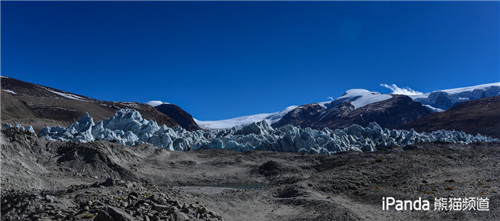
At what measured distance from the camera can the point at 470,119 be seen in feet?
376

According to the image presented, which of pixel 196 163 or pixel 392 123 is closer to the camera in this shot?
pixel 196 163

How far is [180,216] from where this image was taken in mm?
11117

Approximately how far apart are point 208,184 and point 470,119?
110m

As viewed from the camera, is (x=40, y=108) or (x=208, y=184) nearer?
(x=208, y=184)

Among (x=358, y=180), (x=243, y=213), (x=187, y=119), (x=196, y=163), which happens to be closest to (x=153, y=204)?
(x=243, y=213)

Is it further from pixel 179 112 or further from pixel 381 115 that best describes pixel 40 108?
pixel 381 115

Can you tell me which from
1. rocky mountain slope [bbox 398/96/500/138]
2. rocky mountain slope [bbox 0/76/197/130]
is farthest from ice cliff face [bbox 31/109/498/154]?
rocky mountain slope [bbox 398/96/500/138]

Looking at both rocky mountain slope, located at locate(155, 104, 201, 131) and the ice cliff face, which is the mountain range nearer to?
rocky mountain slope, located at locate(155, 104, 201, 131)

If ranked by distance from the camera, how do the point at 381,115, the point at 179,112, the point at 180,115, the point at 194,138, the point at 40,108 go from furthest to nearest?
1. the point at 179,112
2. the point at 180,115
3. the point at 381,115
4. the point at 40,108
5. the point at 194,138

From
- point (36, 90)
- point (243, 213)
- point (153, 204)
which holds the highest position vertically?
point (36, 90)

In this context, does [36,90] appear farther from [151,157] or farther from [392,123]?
[392,123]

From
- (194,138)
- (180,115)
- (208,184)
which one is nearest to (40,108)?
(194,138)

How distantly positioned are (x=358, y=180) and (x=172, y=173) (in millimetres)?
20810

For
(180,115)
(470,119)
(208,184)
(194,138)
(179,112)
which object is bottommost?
(208,184)
